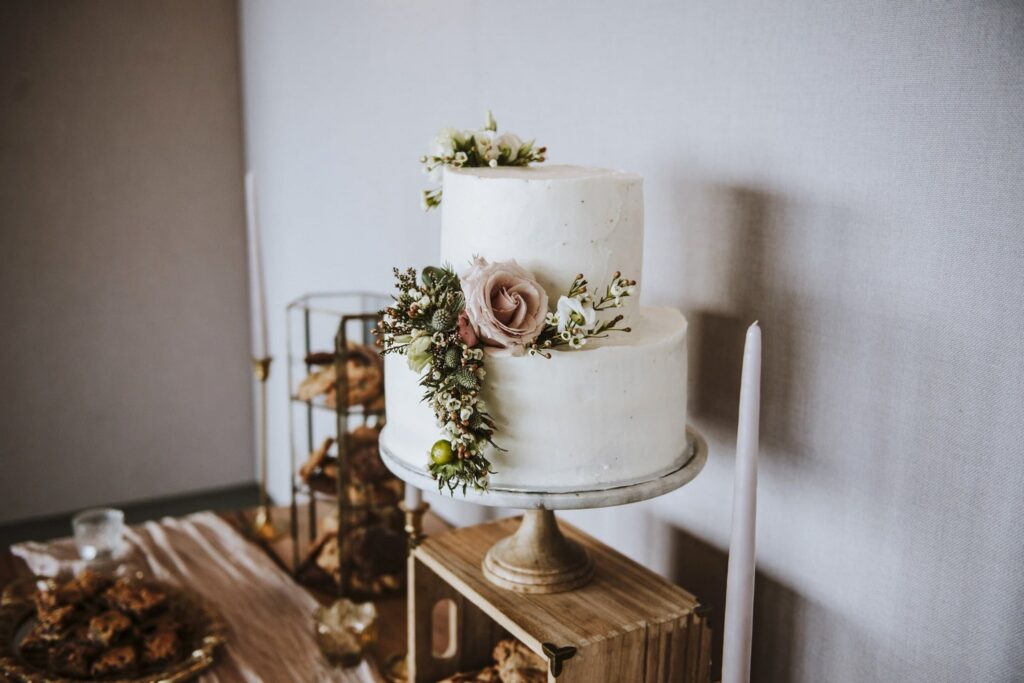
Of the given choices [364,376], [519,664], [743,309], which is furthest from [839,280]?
[364,376]

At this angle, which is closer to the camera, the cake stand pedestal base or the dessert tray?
the cake stand pedestal base

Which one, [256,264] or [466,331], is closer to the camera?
[466,331]

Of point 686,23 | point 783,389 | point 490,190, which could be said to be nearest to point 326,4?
point 686,23

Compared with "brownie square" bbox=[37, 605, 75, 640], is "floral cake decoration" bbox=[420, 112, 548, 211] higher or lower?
higher

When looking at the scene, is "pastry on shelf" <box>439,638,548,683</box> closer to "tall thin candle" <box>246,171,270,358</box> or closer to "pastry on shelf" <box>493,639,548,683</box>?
"pastry on shelf" <box>493,639,548,683</box>

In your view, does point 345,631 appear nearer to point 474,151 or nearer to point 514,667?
point 514,667

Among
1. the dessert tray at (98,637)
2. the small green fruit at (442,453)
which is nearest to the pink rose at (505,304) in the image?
the small green fruit at (442,453)

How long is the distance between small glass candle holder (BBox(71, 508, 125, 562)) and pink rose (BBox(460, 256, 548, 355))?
1201mm

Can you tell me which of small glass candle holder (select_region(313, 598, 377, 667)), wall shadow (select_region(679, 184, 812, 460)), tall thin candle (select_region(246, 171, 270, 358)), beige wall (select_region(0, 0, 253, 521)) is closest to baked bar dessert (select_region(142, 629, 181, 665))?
small glass candle holder (select_region(313, 598, 377, 667))

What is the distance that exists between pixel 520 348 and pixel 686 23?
1.92ft

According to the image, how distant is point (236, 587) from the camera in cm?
170

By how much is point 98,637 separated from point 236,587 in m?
0.34

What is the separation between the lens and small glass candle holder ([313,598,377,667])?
4.73 ft

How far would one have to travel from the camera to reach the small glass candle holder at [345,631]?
144 centimetres
